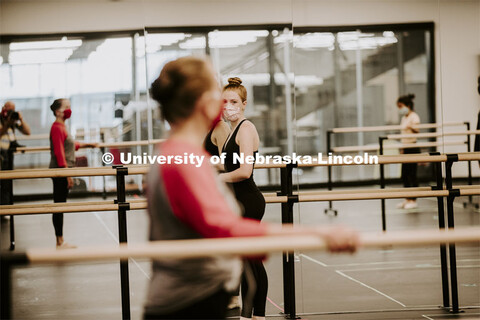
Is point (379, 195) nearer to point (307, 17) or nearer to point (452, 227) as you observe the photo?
point (452, 227)

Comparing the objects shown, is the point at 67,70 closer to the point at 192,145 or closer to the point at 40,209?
the point at 40,209

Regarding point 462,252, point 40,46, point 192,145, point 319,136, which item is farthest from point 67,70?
point 192,145

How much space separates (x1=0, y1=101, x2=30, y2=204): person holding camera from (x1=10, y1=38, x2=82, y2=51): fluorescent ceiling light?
2.39 ft

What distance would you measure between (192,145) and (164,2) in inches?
252

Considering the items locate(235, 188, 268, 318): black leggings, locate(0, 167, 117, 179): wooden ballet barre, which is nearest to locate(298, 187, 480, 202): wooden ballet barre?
locate(235, 188, 268, 318): black leggings

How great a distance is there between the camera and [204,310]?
6.34 feet

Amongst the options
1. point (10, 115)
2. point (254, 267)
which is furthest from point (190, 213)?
point (10, 115)

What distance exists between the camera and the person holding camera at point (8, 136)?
8.24 metres

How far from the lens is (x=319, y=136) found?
1491cm

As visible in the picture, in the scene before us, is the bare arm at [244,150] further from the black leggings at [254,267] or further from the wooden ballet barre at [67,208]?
the wooden ballet barre at [67,208]

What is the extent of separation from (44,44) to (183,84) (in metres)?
7.47

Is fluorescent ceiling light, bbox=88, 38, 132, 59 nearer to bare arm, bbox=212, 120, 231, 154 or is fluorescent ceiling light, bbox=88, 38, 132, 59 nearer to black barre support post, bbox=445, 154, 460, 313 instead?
bare arm, bbox=212, 120, 231, 154

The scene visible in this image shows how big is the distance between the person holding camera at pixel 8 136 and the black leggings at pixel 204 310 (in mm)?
6776

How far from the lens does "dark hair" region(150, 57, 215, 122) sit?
1918 millimetres
